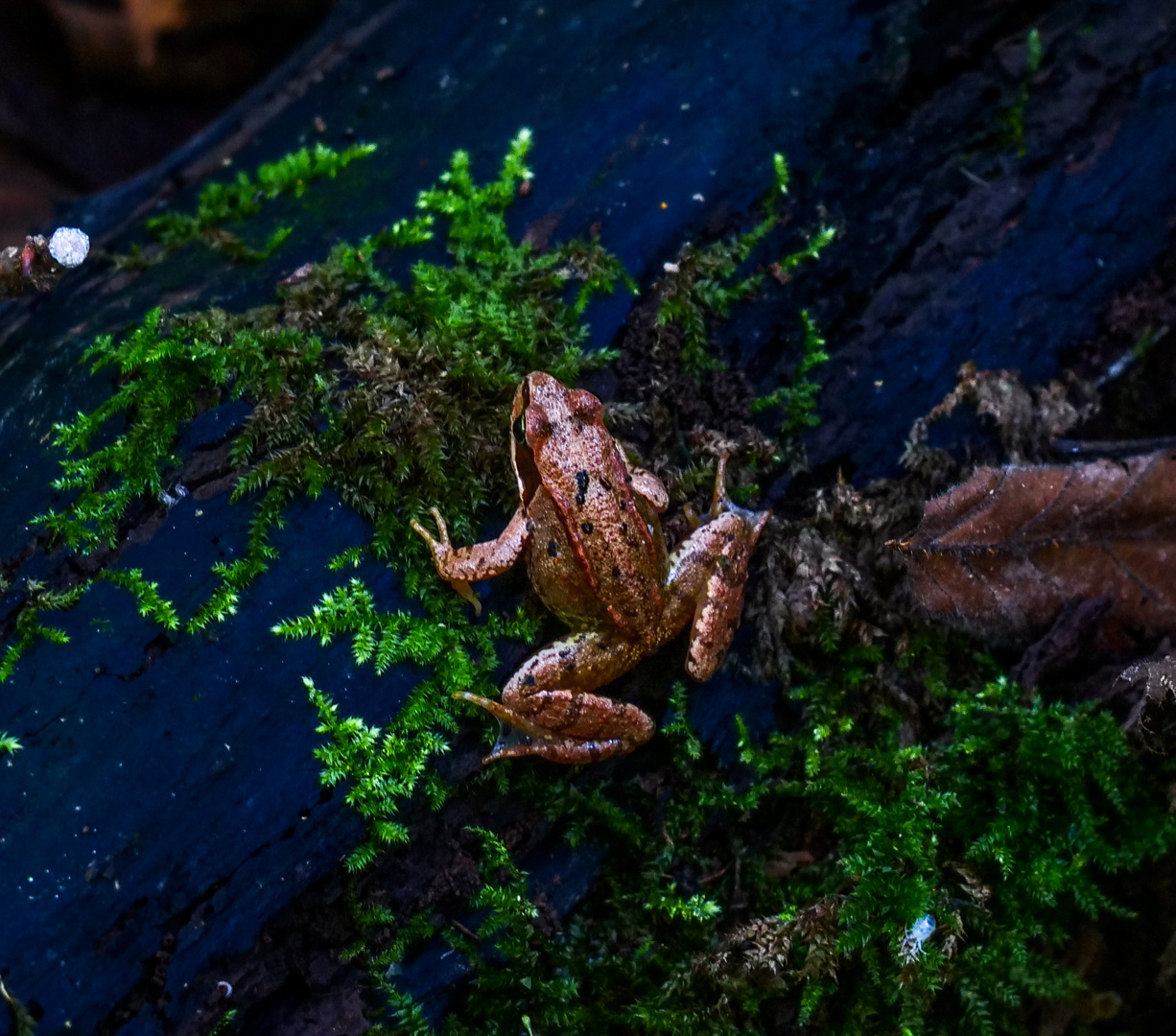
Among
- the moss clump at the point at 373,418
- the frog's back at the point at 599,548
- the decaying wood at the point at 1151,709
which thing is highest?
the moss clump at the point at 373,418

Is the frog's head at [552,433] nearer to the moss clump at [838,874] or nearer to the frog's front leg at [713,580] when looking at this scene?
the frog's front leg at [713,580]

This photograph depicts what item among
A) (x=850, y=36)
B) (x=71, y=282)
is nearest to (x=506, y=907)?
(x=71, y=282)

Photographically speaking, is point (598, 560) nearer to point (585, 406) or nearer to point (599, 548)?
point (599, 548)

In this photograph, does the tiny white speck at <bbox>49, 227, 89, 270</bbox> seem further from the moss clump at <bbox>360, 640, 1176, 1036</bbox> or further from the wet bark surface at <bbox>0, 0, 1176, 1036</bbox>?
the moss clump at <bbox>360, 640, 1176, 1036</bbox>

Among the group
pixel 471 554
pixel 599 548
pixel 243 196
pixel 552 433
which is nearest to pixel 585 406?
pixel 552 433

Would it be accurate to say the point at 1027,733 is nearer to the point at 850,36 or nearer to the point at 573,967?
the point at 573,967

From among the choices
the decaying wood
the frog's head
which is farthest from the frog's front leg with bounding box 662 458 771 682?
the decaying wood

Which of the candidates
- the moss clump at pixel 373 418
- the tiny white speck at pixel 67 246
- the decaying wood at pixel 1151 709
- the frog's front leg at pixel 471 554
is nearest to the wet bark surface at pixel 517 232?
the moss clump at pixel 373 418
